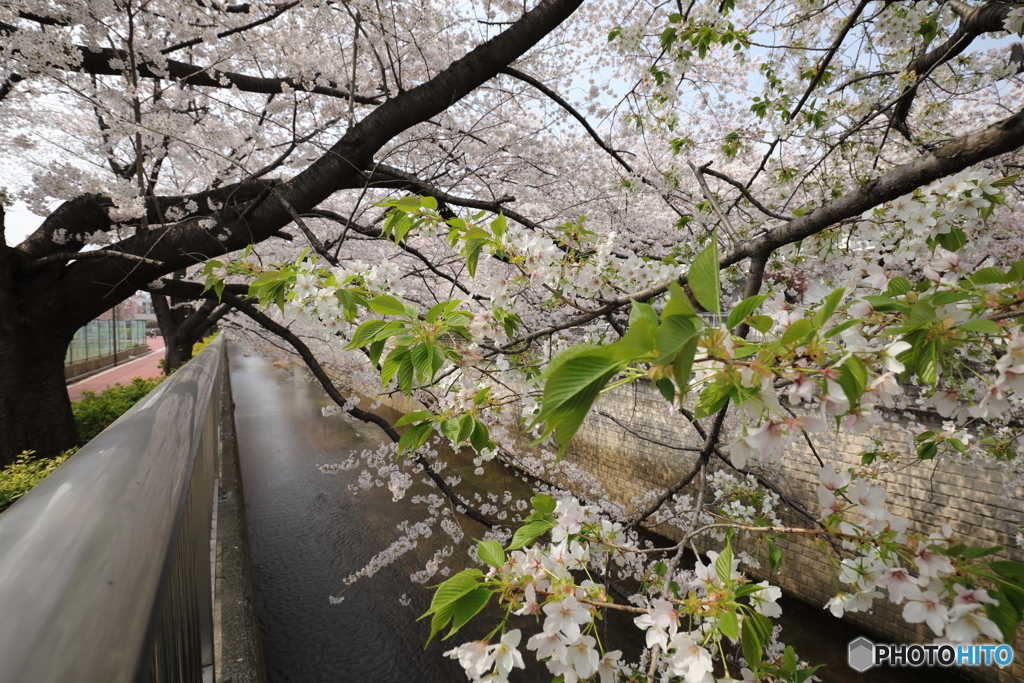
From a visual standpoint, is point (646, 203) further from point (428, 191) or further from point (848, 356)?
point (848, 356)

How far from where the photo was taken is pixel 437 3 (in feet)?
14.7

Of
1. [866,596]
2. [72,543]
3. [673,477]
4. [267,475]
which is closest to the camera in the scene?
[72,543]

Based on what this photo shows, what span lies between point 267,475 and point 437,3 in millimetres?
9057

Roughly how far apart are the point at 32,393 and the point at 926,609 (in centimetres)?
589

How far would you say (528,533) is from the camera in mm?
1327

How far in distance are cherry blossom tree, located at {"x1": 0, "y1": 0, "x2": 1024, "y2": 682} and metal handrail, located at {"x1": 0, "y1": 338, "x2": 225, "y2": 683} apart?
506mm

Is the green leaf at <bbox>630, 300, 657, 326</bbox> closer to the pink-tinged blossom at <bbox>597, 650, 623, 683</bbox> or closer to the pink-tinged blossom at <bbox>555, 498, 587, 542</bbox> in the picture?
the pink-tinged blossom at <bbox>555, 498, 587, 542</bbox>

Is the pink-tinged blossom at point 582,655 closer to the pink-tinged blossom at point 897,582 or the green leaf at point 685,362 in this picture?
the pink-tinged blossom at point 897,582

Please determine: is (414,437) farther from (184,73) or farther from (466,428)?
(184,73)

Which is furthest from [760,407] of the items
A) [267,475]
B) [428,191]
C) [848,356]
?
[267,475]

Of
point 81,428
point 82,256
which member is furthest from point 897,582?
point 81,428

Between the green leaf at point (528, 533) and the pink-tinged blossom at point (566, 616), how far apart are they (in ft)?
0.75

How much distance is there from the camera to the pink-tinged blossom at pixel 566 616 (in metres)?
1.06

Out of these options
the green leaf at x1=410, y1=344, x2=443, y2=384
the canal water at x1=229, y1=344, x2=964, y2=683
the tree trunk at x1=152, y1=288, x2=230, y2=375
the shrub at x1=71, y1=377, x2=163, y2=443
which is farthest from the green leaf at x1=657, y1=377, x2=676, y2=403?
the tree trunk at x1=152, y1=288, x2=230, y2=375
